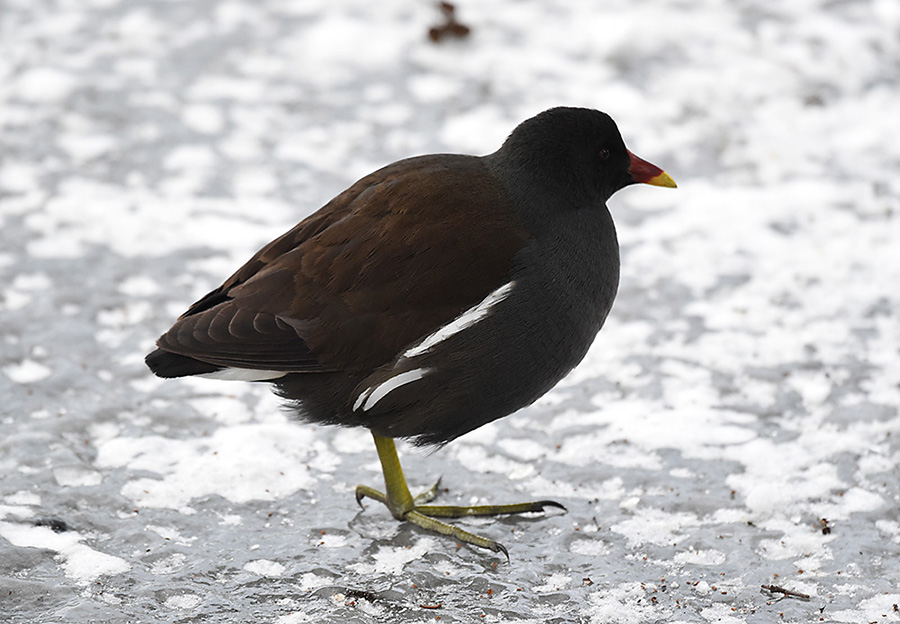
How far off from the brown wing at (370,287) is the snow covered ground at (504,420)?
27.9 inches

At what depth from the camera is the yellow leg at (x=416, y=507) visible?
386cm

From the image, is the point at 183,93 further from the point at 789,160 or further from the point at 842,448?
the point at 842,448

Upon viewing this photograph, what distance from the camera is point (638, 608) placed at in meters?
3.45

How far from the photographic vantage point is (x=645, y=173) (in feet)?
13.1

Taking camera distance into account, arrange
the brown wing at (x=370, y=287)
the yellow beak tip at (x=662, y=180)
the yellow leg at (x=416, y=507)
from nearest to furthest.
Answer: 1. the brown wing at (x=370, y=287)
2. the yellow leg at (x=416, y=507)
3. the yellow beak tip at (x=662, y=180)

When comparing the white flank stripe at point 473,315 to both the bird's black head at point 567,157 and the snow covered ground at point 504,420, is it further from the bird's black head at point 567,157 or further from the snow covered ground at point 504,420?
the snow covered ground at point 504,420

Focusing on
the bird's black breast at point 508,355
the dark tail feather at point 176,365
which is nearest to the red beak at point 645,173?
the bird's black breast at point 508,355

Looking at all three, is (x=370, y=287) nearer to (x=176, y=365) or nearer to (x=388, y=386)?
(x=388, y=386)

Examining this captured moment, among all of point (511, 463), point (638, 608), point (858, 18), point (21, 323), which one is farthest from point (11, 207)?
point (858, 18)

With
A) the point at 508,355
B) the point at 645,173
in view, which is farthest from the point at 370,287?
the point at 645,173

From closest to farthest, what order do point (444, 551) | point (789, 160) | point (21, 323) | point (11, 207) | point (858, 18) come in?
point (444, 551)
point (21, 323)
point (11, 207)
point (789, 160)
point (858, 18)

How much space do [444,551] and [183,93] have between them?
4.24 m

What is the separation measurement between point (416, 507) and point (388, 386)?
0.64m

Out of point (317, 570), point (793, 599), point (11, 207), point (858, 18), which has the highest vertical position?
point (858, 18)
